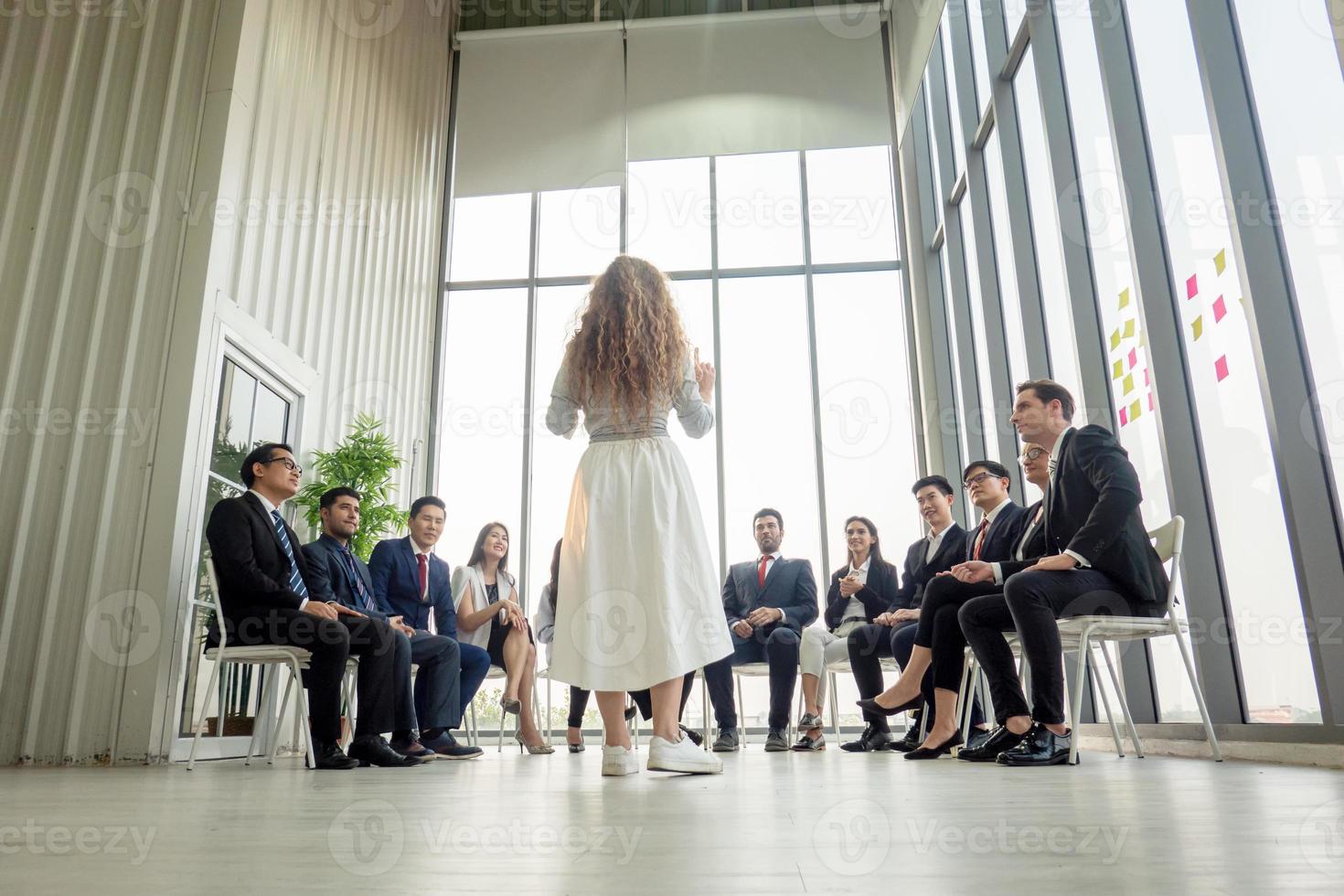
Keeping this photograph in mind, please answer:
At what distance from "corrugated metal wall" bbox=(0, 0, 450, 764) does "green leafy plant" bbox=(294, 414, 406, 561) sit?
0.26 m

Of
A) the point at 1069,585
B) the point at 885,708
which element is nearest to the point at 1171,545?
the point at 1069,585

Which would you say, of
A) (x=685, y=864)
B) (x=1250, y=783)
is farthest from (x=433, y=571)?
(x=685, y=864)

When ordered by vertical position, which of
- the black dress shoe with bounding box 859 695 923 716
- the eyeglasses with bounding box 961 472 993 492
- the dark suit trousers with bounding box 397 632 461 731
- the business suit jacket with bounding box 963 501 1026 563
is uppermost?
the eyeglasses with bounding box 961 472 993 492

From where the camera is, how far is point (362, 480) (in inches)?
209

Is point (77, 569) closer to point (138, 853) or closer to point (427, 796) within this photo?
point (427, 796)

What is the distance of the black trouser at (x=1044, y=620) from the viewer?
276 centimetres

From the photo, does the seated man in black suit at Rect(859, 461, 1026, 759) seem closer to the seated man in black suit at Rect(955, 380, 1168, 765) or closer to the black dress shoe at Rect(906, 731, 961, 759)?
the black dress shoe at Rect(906, 731, 961, 759)

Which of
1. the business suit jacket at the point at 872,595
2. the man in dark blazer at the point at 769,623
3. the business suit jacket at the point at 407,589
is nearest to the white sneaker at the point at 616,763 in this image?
the man in dark blazer at the point at 769,623

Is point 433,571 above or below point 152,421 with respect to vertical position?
below

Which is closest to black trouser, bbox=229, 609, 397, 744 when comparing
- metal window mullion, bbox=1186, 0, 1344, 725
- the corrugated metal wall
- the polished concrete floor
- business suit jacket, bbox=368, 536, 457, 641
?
the corrugated metal wall

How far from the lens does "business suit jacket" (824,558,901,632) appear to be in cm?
472

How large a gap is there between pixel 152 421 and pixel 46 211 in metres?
1.11

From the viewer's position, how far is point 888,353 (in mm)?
7469

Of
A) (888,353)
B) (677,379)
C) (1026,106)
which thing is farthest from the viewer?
(888,353)
